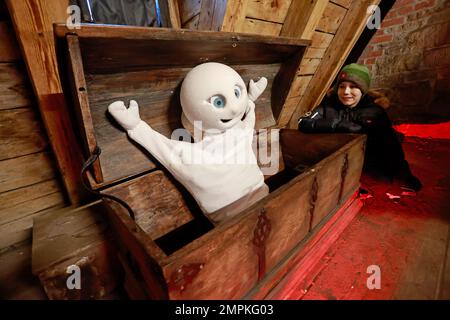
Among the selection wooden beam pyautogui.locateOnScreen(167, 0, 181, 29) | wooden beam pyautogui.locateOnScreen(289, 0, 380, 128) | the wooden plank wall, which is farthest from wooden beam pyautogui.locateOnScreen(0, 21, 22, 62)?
wooden beam pyautogui.locateOnScreen(289, 0, 380, 128)

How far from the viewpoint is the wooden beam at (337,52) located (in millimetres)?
1537

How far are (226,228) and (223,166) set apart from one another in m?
0.39

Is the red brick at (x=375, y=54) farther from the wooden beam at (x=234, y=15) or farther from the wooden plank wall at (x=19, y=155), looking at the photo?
the wooden plank wall at (x=19, y=155)

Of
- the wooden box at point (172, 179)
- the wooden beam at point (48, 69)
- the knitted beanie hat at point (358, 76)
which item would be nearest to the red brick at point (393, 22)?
the knitted beanie hat at point (358, 76)

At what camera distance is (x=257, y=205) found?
0.64 meters

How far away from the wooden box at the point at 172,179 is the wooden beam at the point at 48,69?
0.11 m

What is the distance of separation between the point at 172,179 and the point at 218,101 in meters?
0.43

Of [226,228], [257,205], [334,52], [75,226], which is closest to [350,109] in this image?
[334,52]

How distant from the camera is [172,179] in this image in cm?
104

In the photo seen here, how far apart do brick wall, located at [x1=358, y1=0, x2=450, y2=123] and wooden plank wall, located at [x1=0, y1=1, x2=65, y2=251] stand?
3.19 meters

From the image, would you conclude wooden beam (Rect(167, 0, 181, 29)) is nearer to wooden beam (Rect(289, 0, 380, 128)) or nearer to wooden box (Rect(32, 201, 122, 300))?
wooden beam (Rect(289, 0, 380, 128))

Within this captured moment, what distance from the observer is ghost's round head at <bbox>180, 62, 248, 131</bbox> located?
81cm
